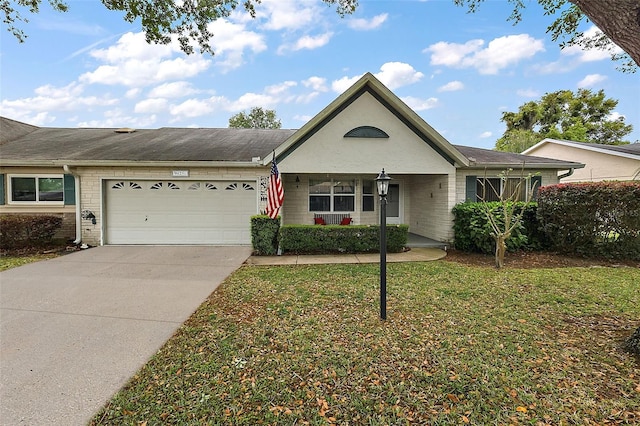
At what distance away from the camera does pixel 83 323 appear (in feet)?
14.1

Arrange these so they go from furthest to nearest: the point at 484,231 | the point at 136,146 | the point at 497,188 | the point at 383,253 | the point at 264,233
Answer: the point at 136,146 < the point at 497,188 < the point at 264,233 < the point at 484,231 < the point at 383,253

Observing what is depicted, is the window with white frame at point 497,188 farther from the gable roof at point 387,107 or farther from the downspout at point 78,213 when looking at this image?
the downspout at point 78,213

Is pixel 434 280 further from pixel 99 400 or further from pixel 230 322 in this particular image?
pixel 99 400

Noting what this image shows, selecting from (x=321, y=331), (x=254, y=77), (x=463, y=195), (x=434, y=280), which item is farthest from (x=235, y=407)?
(x=254, y=77)

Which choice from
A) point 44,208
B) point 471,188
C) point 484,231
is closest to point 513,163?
point 471,188

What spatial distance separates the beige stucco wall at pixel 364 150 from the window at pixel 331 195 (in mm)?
2563

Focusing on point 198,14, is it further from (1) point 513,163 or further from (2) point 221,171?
(1) point 513,163

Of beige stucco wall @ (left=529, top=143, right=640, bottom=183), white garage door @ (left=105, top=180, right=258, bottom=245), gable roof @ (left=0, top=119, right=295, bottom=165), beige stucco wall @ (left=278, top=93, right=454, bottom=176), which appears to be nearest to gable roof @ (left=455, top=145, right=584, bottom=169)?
beige stucco wall @ (left=278, top=93, right=454, bottom=176)

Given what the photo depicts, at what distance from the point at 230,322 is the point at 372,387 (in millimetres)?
2319

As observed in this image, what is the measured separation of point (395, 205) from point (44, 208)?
13130mm

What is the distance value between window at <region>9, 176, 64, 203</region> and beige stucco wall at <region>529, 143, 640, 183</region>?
76.0ft

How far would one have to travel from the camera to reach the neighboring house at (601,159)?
14.6 m

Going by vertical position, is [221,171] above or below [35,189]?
above

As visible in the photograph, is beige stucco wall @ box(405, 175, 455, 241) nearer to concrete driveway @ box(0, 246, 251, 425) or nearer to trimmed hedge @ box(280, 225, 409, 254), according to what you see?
trimmed hedge @ box(280, 225, 409, 254)
